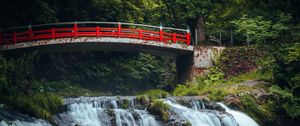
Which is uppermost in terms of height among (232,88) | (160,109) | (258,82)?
(258,82)

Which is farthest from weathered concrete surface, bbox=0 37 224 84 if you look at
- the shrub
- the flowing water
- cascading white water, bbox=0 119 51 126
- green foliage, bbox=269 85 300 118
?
cascading white water, bbox=0 119 51 126

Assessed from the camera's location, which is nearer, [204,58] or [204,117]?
[204,117]

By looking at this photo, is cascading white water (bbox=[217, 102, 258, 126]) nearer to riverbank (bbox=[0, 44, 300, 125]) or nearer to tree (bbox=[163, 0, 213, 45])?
riverbank (bbox=[0, 44, 300, 125])

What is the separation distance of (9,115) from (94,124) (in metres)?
3.03

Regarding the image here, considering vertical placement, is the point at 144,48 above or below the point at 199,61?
above

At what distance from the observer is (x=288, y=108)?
20.5m

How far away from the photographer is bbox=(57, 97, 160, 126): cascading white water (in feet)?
56.2

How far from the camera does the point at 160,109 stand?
59.4 ft

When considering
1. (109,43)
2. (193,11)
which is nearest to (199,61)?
(193,11)

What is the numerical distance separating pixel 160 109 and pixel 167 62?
1795 centimetres

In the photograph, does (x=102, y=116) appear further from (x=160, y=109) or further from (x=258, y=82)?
(x=258, y=82)

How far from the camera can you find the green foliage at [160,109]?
17.9 m

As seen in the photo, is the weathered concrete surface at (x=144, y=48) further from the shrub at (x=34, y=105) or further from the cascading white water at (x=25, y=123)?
the cascading white water at (x=25, y=123)

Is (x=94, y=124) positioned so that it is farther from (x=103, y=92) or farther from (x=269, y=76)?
(x=103, y=92)
